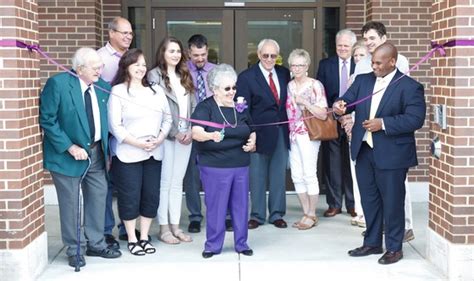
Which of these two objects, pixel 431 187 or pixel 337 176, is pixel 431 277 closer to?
Answer: pixel 431 187

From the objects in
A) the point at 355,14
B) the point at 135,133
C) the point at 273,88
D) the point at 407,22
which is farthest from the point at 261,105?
the point at 407,22

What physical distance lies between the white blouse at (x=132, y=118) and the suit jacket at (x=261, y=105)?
1.21 meters

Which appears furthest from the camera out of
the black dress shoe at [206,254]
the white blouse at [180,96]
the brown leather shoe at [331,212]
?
the brown leather shoe at [331,212]

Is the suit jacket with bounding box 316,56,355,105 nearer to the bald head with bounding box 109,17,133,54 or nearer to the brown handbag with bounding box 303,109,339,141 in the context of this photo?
the brown handbag with bounding box 303,109,339,141

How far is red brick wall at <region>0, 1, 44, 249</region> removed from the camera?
198 inches

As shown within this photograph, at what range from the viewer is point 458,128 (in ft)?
16.9

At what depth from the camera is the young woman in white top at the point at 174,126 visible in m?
6.17

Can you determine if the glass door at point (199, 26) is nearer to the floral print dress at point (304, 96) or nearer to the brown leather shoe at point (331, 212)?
the floral print dress at point (304, 96)

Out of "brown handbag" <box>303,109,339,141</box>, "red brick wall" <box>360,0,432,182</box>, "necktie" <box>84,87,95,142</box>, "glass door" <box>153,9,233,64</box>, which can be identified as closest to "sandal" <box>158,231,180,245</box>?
"necktie" <box>84,87,95,142</box>

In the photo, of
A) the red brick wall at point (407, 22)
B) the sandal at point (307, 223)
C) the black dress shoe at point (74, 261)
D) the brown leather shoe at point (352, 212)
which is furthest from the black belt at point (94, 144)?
the red brick wall at point (407, 22)

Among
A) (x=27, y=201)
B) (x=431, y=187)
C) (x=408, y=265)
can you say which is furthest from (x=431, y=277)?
(x=27, y=201)

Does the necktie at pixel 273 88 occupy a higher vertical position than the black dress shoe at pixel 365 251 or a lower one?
higher

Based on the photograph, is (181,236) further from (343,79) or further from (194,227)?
(343,79)

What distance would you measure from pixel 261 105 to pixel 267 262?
1758 millimetres
